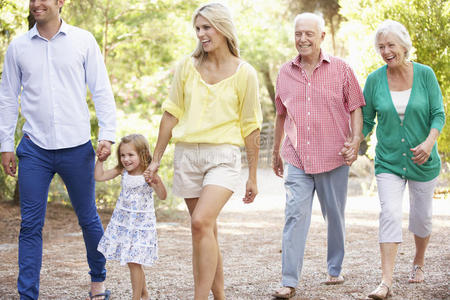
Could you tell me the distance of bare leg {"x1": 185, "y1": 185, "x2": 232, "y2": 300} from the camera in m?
3.56

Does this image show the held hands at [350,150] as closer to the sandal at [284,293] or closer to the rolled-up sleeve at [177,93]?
the sandal at [284,293]

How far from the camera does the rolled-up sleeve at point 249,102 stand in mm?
3762

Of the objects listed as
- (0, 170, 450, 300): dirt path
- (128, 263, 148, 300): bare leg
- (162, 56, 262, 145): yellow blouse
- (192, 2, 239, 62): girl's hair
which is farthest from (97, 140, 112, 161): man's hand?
(0, 170, 450, 300): dirt path

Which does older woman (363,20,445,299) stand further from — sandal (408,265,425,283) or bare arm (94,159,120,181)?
bare arm (94,159,120,181)

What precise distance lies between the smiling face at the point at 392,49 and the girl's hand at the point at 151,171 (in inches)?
68.2

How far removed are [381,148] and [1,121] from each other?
8.21 ft

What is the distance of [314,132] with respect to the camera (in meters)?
4.51

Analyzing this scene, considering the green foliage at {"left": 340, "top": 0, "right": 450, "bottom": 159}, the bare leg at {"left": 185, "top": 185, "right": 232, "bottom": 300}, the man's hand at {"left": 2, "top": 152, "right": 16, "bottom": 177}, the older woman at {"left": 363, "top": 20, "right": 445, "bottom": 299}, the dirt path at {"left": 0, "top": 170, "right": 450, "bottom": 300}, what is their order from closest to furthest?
1. the bare leg at {"left": 185, "top": 185, "right": 232, "bottom": 300}
2. the man's hand at {"left": 2, "top": 152, "right": 16, "bottom": 177}
3. the older woman at {"left": 363, "top": 20, "right": 445, "bottom": 299}
4. the dirt path at {"left": 0, "top": 170, "right": 450, "bottom": 300}
5. the green foliage at {"left": 340, "top": 0, "right": 450, "bottom": 159}

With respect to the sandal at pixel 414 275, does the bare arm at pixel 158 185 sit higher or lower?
higher

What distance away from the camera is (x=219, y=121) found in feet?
12.2

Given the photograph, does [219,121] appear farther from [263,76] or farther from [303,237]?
[263,76]

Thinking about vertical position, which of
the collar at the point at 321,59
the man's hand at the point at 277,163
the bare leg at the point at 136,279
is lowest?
the bare leg at the point at 136,279

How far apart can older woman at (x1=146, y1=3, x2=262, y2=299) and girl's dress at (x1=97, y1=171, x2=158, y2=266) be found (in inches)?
6.5

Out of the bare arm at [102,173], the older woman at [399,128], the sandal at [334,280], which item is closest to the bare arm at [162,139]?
the bare arm at [102,173]
